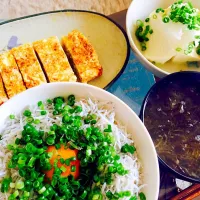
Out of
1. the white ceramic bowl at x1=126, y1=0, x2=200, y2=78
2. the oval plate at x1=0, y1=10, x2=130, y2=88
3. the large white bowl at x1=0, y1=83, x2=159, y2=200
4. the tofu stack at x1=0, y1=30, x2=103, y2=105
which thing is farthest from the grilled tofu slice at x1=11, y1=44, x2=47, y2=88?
the white ceramic bowl at x1=126, y1=0, x2=200, y2=78

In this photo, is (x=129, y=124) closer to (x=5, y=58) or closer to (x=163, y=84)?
(x=163, y=84)

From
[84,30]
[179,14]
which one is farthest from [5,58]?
[179,14]

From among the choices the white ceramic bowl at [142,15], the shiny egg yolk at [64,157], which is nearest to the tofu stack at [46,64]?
the white ceramic bowl at [142,15]

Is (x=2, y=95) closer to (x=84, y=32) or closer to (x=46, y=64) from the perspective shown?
(x=46, y=64)

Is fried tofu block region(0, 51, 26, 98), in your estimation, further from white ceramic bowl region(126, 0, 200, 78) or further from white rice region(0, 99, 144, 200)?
white ceramic bowl region(126, 0, 200, 78)

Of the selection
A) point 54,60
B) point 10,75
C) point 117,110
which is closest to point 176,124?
point 117,110

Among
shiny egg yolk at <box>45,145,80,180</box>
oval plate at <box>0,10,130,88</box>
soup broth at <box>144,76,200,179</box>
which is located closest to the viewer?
shiny egg yolk at <box>45,145,80,180</box>

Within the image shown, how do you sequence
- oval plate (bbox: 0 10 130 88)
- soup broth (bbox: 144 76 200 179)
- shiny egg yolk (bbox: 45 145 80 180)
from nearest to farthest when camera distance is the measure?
shiny egg yolk (bbox: 45 145 80 180) < soup broth (bbox: 144 76 200 179) < oval plate (bbox: 0 10 130 88)

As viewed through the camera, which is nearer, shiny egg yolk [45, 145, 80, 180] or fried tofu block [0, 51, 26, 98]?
shiny egg yolk [45, 145, 80, 180]
